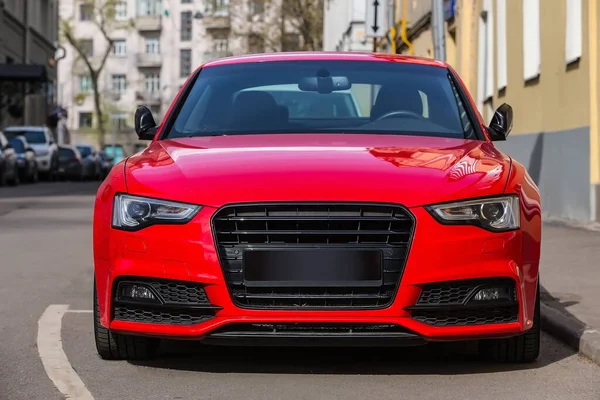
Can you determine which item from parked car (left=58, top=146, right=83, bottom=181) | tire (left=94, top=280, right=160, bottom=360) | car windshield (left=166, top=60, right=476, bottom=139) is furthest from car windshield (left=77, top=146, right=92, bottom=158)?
tire (left=94, top=280, right=160, bottom=360)

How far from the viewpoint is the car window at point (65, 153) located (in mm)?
52531

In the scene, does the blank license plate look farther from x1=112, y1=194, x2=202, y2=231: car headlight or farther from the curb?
the curb

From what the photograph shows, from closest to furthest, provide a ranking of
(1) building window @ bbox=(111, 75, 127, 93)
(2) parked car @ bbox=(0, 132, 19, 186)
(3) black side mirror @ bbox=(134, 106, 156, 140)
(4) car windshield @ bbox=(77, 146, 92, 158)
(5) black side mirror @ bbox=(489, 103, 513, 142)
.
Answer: (5) black side mirror @ bbox=(489, 103, 513, 142) < (3) black side mirror @ bbox=(134, 106, 156, 140) < (2) parked car @ bbox=(0, 132, 19, 186) < (4) car windshield @ bbox=(77, 146, 92, 158) < (1) building window @ bbox=(111, 75, 127, 93)

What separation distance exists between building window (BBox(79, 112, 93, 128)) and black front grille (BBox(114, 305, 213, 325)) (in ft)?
367

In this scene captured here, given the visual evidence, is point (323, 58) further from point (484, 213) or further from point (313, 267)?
point (313, 267)

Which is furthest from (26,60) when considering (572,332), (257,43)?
(572,332)

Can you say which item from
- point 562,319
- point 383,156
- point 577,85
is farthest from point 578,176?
point 383,156

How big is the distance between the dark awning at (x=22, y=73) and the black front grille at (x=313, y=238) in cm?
4789

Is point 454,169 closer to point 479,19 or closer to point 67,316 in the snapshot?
point 67,316

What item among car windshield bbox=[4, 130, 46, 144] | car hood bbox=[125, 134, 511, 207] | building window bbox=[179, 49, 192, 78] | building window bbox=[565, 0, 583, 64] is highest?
building window bbox=[179, 49, 192, 78]

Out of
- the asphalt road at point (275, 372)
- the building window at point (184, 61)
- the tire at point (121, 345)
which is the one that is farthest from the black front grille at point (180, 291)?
the building window at point (184, 61)

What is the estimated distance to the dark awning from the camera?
172 ft

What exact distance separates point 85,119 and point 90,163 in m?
63.1

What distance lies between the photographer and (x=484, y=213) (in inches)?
229
